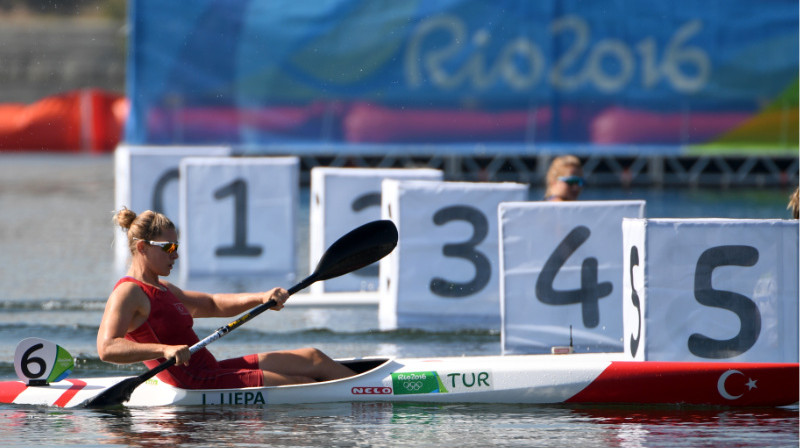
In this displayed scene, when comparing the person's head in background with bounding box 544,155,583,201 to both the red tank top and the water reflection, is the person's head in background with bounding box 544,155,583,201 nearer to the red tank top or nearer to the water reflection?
the water reflection

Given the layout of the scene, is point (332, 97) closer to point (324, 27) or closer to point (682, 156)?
point (324, 27)

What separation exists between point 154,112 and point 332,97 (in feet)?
10.1

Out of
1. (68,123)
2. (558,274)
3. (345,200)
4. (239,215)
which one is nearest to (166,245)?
(558,274)

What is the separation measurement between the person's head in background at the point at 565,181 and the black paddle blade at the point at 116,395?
3375 millimetres

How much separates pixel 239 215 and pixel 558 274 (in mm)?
4685

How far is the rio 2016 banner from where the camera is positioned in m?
22.5

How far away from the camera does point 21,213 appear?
1973 centimetres

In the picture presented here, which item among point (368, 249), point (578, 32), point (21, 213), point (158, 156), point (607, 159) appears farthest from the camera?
point (607, 159)

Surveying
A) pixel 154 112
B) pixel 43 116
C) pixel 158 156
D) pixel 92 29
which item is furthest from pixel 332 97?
pixel 92 29

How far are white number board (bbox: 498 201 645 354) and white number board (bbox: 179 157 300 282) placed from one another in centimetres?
423

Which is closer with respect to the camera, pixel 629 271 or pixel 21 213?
pixel 629 271

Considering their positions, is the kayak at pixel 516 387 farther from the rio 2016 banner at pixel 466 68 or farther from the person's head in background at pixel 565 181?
the rio 2016 banner at pixel 466 68

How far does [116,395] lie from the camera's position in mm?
7172

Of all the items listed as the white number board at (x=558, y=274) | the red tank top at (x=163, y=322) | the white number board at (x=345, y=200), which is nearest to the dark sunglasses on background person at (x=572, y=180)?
the white number board at (x=558, y=274)
